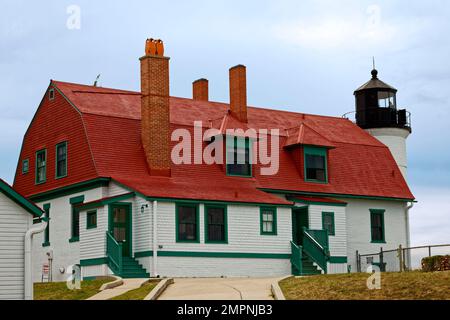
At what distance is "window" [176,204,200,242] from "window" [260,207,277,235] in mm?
3495

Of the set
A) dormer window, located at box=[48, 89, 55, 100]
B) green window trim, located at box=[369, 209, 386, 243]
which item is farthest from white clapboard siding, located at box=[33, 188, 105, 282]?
green window trim, located at box=[369, 209, 386, 243]

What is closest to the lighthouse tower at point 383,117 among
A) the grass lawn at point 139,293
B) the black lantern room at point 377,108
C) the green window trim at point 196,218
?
the black lantern room at point 377,108

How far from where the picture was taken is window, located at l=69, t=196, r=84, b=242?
40.0 m

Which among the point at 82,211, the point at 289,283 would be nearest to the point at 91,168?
the point at 82,211

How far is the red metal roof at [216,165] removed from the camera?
3965cm

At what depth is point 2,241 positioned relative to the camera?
2789cm

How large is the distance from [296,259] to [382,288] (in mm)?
16359

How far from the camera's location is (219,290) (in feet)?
92.0

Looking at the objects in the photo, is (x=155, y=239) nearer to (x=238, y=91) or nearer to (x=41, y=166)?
(x=41, y=166)

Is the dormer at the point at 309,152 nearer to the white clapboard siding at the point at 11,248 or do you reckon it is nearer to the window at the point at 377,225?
the window at the point at 377,225

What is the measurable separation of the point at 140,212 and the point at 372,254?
44.2 ft

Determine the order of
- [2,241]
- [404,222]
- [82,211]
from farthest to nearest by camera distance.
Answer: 1. [404,222]
2. [82,211]
3. [2,241]
